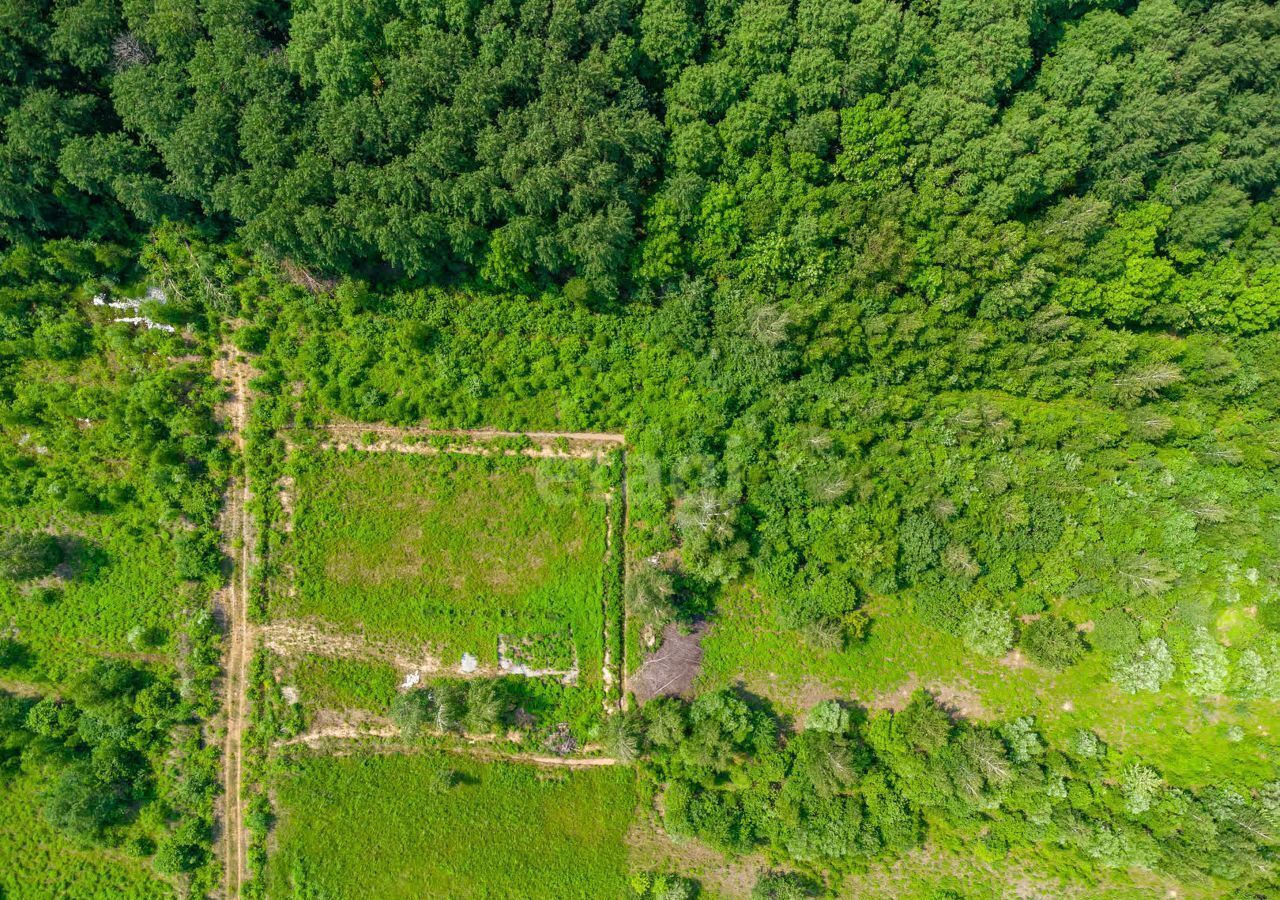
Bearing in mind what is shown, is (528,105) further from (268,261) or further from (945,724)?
(945,724)

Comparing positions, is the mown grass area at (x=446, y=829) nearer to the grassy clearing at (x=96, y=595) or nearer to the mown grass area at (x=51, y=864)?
the mown grass area at (x=51, y=864)

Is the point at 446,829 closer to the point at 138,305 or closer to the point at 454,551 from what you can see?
the point at 454,551

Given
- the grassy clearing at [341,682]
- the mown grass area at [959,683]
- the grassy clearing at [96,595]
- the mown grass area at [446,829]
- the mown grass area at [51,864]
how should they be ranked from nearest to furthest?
the mown grass area at [51,864]
the mown grass area at [446,829]
the grassy clearing at [96,595]
the grassy clearing at [341,682]
the mown grass area at [959,683]

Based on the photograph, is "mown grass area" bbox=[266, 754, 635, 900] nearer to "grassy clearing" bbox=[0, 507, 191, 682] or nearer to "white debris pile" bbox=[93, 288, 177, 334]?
"grassy clearing" bbox=[0, 507, 191, 682]

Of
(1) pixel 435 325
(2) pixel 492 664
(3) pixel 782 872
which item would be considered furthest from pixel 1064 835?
(1) pixel 435 325

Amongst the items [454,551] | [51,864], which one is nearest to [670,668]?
[454,551]

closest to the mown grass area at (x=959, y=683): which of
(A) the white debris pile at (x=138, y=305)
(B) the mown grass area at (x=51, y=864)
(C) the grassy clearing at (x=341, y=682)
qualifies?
(C) the grassy clearing at (x=341, y=682)

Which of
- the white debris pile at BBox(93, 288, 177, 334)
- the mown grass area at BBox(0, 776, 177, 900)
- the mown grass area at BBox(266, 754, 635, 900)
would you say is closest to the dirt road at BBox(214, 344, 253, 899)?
the mown grass area at BBox(266, 754, 635, 900)
